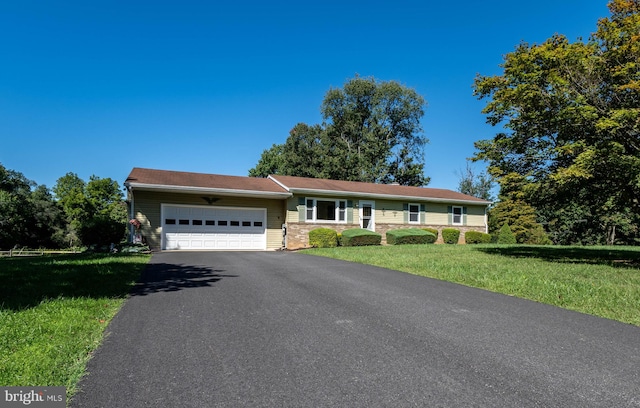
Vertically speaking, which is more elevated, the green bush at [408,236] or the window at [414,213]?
the window at [414,213]

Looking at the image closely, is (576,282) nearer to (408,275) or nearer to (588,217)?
(408,275)

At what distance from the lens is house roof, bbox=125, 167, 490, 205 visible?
17.1 meters

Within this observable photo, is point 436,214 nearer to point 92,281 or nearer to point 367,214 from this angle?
point 367,214

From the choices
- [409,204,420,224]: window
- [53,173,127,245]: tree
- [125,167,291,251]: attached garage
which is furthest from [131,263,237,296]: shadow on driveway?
[53,173,127,245]: tree

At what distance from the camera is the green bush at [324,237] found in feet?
62.0

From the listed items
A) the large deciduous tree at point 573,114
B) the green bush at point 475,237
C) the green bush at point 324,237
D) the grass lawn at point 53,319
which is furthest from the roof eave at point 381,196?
the grass lawn at point 53,319

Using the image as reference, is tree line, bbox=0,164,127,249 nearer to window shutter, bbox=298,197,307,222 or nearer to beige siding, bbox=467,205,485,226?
window shutter, bbox=298,197,307,222

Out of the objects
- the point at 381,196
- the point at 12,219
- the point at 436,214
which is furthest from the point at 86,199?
the point at 436,214

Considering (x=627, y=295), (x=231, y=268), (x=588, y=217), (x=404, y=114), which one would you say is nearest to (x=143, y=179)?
(x=231, y=268)

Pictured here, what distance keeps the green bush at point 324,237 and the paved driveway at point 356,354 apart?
12522 mm

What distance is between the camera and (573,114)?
10047mm

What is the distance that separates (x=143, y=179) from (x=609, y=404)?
1798 centimetres

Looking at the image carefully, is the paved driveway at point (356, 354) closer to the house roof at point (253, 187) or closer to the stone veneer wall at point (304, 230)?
the house roof at point (253, 187)

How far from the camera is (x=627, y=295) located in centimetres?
632
